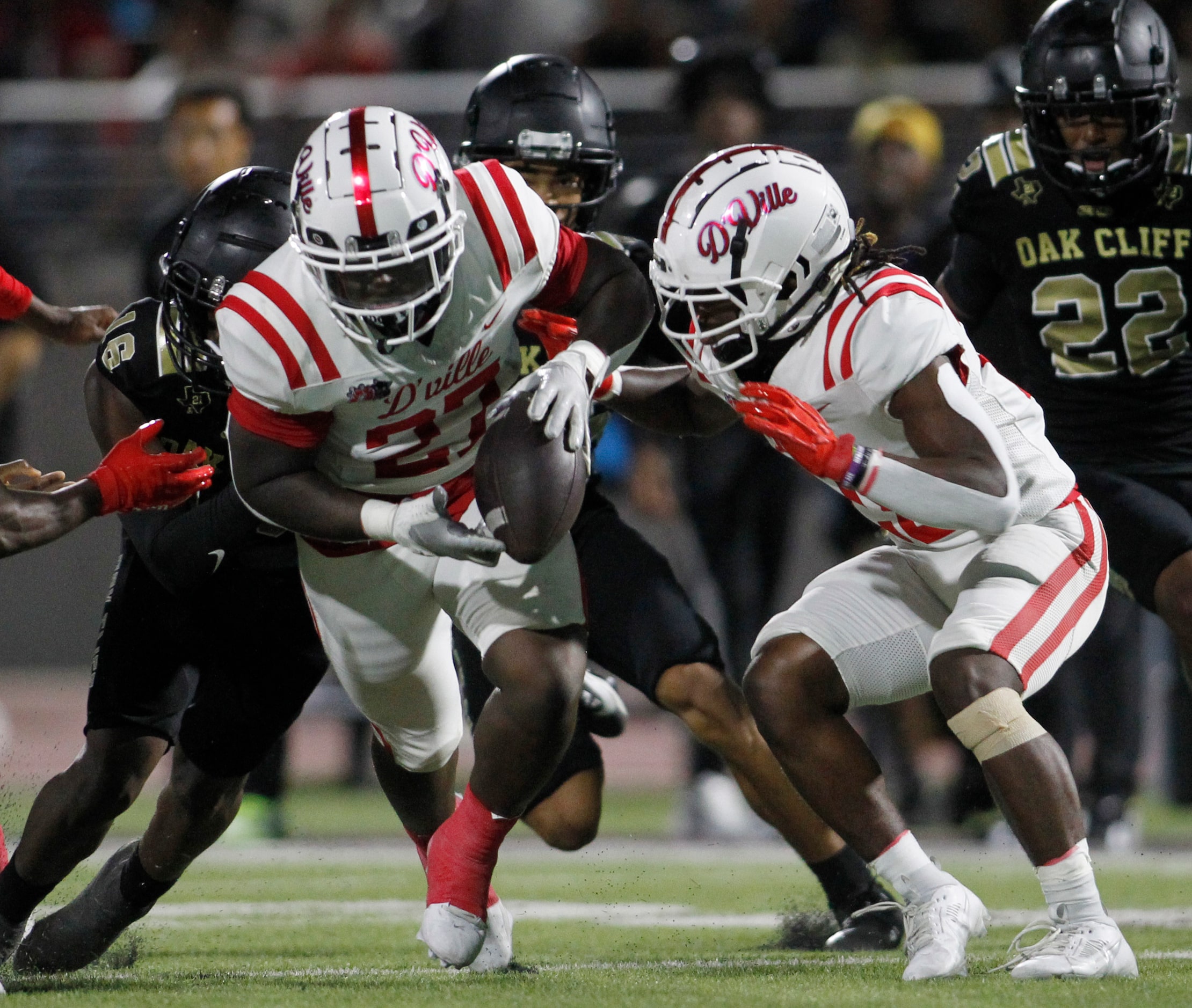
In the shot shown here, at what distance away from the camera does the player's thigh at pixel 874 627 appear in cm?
344

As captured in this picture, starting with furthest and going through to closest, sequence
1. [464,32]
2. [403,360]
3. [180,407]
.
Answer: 1. [464,32]
2. [180,407]
3. [403,360]

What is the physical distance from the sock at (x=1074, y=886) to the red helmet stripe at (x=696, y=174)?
4.43 feet

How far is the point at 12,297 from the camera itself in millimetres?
4375

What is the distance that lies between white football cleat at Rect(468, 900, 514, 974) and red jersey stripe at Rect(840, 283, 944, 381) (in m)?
1.30

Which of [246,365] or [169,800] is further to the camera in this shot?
[169,800]

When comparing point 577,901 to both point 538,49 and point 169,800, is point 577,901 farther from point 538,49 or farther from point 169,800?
point 538,49

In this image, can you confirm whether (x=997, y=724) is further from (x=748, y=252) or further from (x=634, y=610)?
(x=634, y=610)

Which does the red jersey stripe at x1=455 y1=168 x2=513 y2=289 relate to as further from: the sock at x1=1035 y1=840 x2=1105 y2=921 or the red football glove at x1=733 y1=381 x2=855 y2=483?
the sock at x1=1035 y1=840 x2=1105 y2=921

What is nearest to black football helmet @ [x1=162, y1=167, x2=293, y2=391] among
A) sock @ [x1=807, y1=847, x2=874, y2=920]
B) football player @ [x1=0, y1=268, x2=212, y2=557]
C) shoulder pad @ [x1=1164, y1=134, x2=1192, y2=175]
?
football player @ [x1=0, y1=268, x2=212, y2=557]

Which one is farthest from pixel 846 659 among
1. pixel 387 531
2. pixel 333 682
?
pixel 333 682

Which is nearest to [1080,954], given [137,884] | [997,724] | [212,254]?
[997,724]

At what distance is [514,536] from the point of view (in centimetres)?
324

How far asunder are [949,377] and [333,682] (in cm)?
487

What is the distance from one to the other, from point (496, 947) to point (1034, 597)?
4.16 ft
